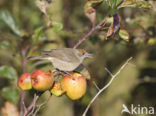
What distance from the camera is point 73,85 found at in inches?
32.4

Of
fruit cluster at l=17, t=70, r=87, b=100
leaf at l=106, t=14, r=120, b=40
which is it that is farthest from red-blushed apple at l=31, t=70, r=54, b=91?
leaf at l=106, t=14, r=120, b=40

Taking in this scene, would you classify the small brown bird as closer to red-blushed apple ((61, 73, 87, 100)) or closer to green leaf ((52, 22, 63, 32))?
red-blushed apple ((61, 73, 87, 100))

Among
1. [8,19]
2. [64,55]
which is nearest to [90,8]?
[64,55]

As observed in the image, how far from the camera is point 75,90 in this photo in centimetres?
82

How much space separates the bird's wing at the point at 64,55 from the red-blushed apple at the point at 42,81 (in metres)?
0.06

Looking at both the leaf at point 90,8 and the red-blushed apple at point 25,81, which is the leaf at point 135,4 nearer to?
the leaf at point 90,8

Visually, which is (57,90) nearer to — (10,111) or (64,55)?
(64,55)

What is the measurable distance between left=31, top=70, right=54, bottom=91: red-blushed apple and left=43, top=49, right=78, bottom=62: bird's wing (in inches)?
2.5

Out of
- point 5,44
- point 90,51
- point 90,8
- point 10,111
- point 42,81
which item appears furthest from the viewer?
point 90,51

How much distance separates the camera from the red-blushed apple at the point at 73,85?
0.82 metres

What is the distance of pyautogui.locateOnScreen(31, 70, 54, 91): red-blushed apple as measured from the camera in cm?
77

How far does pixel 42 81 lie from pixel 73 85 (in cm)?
10

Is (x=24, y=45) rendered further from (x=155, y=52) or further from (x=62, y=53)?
(x=155, y=52)

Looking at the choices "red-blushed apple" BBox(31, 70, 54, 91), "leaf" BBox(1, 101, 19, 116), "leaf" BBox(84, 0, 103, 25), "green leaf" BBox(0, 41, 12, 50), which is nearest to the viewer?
"red-blushed apple" BBox(31, 70, 54, 91)
